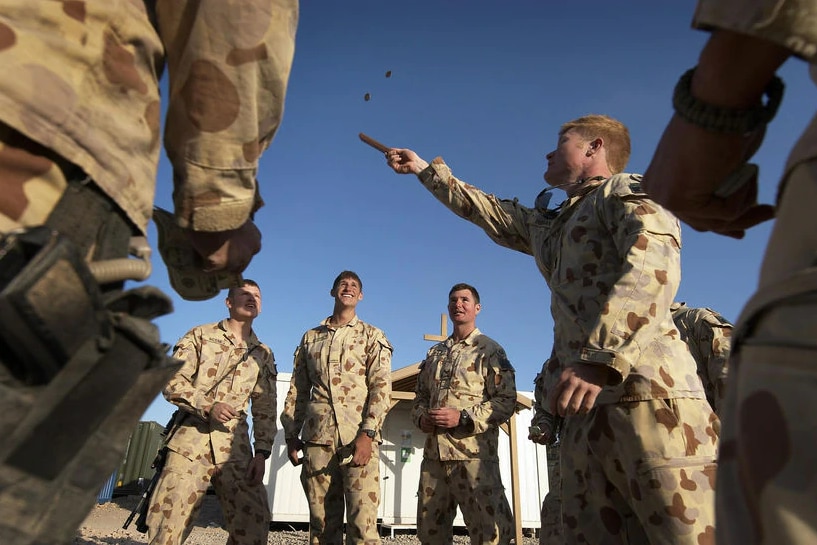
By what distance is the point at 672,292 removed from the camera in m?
2.23

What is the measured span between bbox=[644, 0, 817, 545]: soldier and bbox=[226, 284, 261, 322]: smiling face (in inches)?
207

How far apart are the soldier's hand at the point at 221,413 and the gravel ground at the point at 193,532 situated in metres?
2.86

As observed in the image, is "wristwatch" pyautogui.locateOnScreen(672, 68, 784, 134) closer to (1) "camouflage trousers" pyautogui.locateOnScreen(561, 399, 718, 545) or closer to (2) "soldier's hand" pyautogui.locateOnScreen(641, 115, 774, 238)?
(2) "soldier's hand" pyautogui.locateOnScreen(641, 115, 774, 238)

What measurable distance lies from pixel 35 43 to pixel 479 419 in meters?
5.17

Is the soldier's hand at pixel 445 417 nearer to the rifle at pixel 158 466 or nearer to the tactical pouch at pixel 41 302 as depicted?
the rifle at pixel 158 466

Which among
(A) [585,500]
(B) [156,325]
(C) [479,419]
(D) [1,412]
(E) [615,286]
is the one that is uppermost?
(C) [479,419]

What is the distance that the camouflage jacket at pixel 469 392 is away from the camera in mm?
5586

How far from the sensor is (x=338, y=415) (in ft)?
18.1

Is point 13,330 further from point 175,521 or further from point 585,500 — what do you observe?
point 175,521

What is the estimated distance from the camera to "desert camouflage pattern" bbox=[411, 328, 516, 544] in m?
5.36

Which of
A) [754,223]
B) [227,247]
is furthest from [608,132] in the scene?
[227,247]

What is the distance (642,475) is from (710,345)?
3.94 meters

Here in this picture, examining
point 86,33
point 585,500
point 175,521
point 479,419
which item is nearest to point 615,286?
point 585,500

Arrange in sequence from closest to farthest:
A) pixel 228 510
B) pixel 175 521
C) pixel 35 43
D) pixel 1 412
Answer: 1. pixel 1 412
2. pixel 35 43
3. pixel 175 521
4. pixel 228 510
